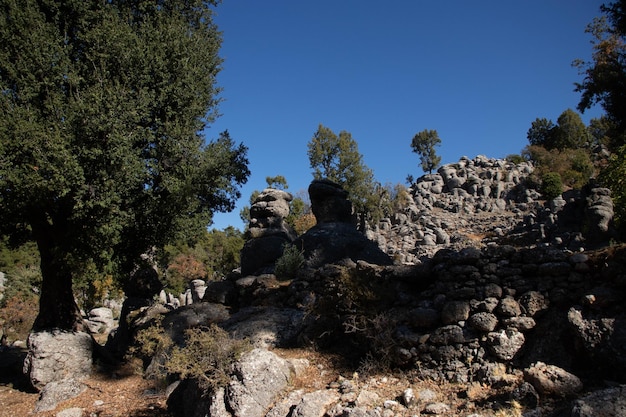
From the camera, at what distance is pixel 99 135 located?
995cm

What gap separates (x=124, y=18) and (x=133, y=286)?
10016 mm

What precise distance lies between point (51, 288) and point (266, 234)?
917 cm

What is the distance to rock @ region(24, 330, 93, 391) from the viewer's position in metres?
10.4

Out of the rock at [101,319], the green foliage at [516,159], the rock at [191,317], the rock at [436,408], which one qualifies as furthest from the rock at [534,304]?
the green foliage at [516,159]

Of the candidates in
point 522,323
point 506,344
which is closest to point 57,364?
point 506,344

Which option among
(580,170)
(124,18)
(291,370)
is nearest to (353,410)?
(291,370)

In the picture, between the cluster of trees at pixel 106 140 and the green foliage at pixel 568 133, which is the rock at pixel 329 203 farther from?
the green foliage at pixel 568 133

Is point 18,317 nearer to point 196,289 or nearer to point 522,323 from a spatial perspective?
point 196,289

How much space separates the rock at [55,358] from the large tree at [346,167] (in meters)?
34.0

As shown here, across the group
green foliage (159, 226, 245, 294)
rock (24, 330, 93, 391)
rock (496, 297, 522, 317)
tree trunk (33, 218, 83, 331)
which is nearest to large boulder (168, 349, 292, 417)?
rock (496, 297, 522, 317)

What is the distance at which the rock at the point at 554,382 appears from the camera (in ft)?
17.0

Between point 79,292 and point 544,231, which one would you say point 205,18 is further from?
point 79,292

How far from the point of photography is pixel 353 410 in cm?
583

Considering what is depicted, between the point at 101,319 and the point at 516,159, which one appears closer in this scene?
the point at 101,319
